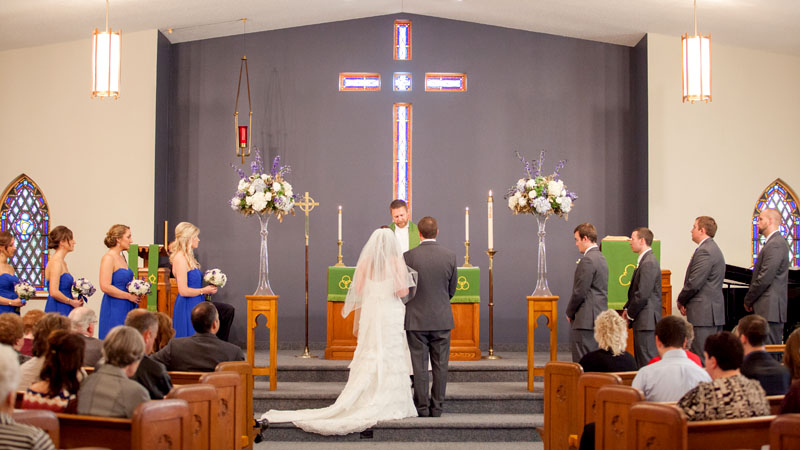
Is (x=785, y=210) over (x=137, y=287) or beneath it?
over

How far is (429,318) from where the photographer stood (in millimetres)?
6527

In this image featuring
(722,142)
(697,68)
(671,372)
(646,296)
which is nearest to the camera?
(671,372)

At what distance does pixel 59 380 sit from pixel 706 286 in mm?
5067

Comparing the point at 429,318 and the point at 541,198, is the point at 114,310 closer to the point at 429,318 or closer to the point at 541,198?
the point at 429,318

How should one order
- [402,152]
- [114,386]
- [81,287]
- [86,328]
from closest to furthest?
[114,386] → [86,328] → [81,287] → [402,152]

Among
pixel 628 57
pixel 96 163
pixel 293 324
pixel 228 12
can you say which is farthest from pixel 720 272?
pixel 96 163

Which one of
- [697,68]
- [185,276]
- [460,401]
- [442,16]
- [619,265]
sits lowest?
[460,401]

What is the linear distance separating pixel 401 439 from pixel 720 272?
2877 millimetres

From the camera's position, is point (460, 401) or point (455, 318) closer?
point (460, 401)

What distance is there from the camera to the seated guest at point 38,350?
13.7ft

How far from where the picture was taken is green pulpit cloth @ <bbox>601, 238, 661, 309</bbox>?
7902 mm

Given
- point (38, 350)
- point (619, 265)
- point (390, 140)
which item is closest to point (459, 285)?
point (619, 265)

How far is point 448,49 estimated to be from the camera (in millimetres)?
10219

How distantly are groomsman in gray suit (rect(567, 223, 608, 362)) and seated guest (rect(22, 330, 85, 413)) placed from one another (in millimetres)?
4243
